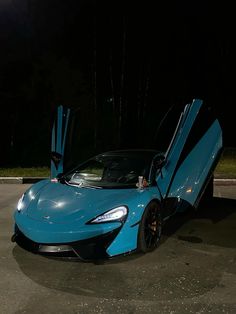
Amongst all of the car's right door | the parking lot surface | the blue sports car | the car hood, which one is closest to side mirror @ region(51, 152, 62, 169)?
the blue sports car

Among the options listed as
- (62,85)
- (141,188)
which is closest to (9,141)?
(62,85)

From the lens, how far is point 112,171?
216 inches

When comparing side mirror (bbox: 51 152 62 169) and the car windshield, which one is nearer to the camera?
the car windshield

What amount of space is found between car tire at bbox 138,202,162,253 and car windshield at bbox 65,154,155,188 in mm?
391

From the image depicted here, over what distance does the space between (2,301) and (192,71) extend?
18.5 meters

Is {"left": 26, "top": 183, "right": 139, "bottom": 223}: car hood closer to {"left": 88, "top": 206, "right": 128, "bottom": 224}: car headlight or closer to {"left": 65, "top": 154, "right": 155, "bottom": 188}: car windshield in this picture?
{"left": 88, "top": 206, "right": 128, "bottom": 224}: car headlight

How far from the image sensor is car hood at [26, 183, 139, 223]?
13.6 ft

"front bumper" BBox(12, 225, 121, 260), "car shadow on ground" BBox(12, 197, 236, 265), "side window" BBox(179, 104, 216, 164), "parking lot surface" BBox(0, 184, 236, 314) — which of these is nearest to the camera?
"parking lot surface" BBox(0, 184, 236, 314)

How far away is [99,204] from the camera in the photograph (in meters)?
4.29

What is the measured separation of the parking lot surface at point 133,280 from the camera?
3275 mm

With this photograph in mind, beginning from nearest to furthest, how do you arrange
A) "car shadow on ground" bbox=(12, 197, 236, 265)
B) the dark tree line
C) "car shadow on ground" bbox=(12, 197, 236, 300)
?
"car shadow on ground" bbox=(12, 197, 236, 300), "car shadow on ground" bbox=(12, 197, 236, 265), the dark tree line

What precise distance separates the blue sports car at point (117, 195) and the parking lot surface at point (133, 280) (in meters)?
0.22

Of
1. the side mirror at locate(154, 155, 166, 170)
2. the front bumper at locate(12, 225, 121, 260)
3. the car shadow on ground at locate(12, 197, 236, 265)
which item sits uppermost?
the side mirror at locate(154, 155, 166, 170)

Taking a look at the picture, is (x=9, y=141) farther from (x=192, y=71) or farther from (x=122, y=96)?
(x=192, y=71)
